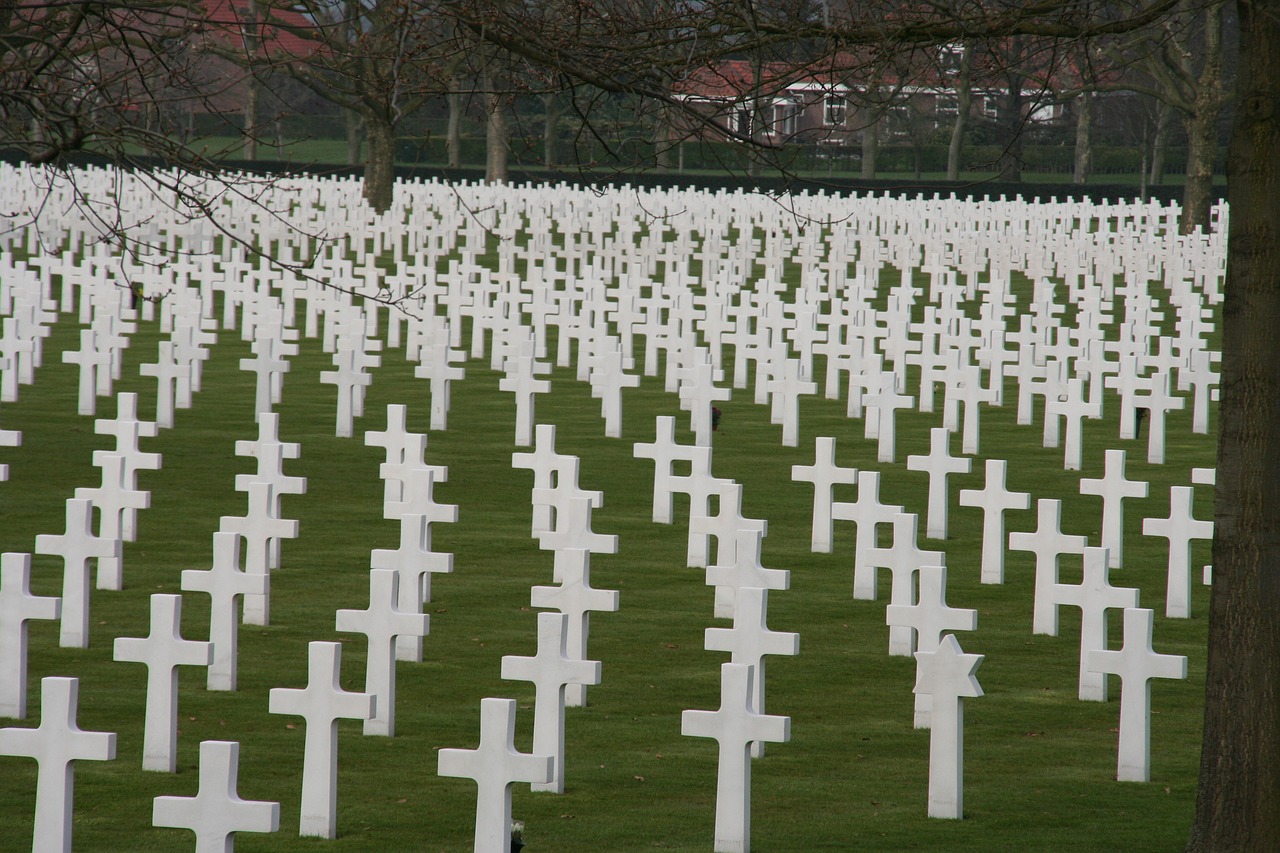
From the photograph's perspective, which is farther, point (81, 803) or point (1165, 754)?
point (1165, 754)

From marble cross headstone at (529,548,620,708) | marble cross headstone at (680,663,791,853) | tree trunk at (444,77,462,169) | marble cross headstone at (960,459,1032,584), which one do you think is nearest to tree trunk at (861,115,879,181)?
tree trunk at (444,77,462,169)

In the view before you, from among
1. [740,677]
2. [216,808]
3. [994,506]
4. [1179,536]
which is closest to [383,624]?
[740,677]

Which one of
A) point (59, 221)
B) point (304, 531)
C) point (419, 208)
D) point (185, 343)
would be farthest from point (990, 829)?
point (419, 208)

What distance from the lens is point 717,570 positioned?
22.4 feet

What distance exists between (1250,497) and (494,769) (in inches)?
86.6

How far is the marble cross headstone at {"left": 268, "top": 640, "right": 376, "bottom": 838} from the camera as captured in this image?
4.70 m

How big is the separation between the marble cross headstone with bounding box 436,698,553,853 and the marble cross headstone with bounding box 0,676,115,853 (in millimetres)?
857

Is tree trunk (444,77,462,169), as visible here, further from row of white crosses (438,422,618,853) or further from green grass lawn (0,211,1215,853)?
green grass lawn (0,211,1215,853)

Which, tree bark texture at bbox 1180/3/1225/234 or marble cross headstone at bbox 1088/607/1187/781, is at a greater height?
tree bark texture at bbox 1180/3/1225/234

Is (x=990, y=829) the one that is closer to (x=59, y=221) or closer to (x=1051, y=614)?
(x=1051, y=614)

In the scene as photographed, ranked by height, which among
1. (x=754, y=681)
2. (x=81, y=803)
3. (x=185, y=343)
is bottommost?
(x=81, y=803)

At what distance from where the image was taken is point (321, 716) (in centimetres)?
474

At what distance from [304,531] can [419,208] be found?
894 inches

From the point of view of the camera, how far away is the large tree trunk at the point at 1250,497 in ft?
15.4
